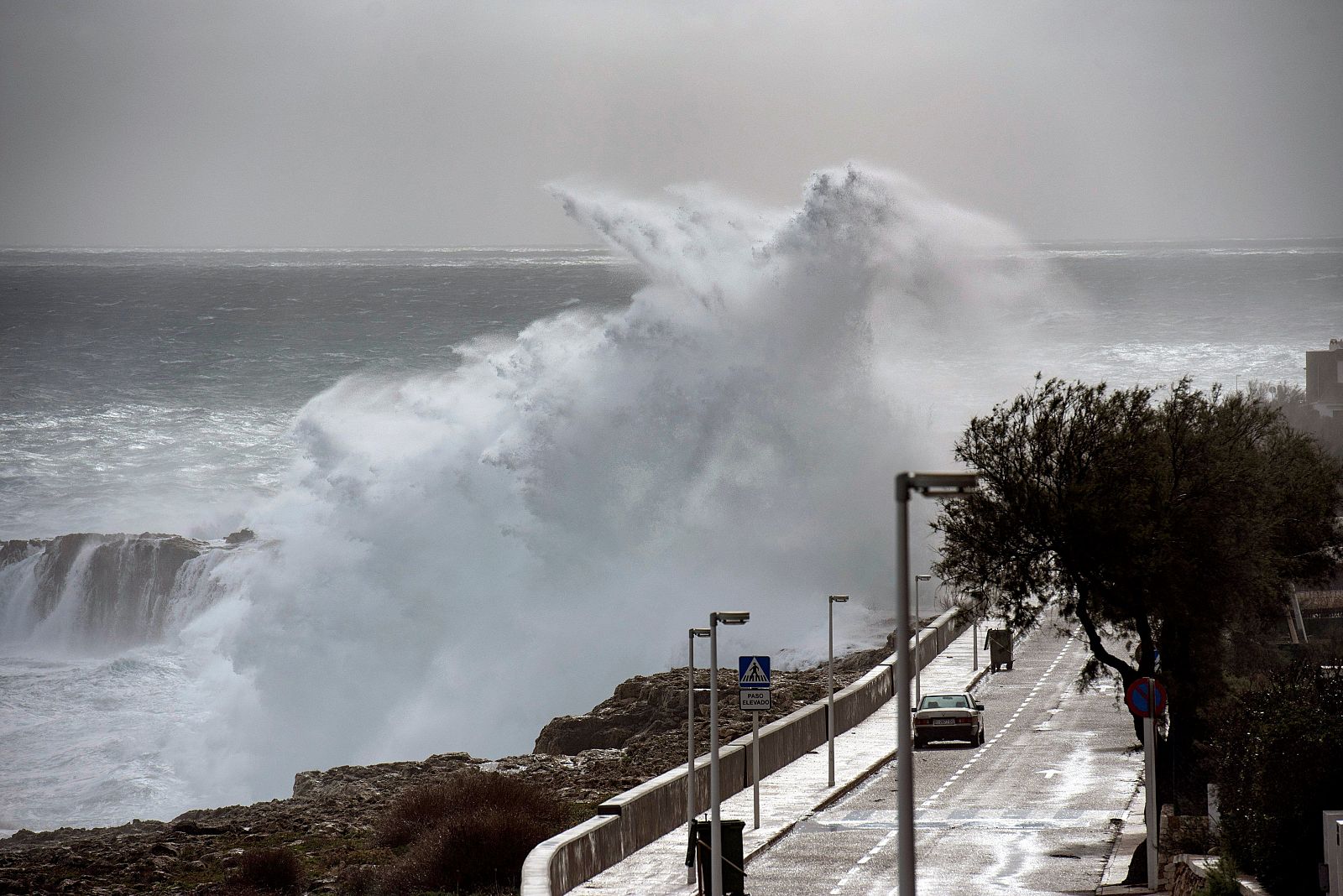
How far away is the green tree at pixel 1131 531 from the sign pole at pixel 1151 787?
4.56 metres

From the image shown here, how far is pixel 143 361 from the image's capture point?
148 meters

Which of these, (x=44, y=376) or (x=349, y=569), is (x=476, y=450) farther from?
(x=44, y=376)

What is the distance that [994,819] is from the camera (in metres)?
28.0

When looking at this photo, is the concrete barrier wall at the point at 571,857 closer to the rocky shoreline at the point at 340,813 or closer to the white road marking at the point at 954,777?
the white road marking at the point at 954,777

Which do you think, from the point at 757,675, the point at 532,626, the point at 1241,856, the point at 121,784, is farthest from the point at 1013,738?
the point at 532,626

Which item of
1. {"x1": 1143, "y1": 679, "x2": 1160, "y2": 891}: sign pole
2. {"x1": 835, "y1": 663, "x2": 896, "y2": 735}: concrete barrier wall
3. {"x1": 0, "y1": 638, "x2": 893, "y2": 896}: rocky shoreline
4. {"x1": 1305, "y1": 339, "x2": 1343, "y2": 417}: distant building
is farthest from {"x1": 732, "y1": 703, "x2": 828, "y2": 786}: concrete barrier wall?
{"x1": 1305, "y1": 339, "x2": 1343, "y2": 417}: distant building

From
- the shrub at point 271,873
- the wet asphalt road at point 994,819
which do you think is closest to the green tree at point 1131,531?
the wet asphalt road at point 994,819

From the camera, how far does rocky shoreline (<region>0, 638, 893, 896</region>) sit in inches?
1079

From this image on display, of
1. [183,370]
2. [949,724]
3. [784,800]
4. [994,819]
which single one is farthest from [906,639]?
[183,370]

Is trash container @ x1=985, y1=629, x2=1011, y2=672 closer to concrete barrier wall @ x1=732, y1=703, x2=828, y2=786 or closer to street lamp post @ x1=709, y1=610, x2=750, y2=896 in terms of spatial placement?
concrete barrier wall @ x1=732, y1=703, x2=828, y2=786

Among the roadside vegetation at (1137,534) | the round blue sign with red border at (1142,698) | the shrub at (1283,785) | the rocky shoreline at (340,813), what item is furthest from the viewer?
the rocky shoreline at (340,813)

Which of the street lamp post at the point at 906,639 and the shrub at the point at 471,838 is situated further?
the shrub at the point at 471,838

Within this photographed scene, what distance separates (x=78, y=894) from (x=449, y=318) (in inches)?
5494

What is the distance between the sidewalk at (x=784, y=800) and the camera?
74.8 feet
